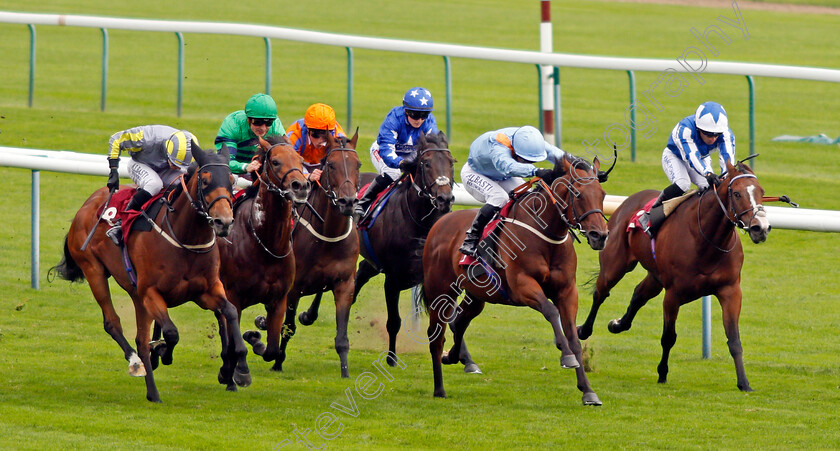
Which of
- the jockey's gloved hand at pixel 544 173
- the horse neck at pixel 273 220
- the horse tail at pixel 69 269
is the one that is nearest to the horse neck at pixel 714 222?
the jockey's gloved hand at pixel 544 173

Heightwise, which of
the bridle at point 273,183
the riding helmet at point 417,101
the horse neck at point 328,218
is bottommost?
the horse neck at point 328,218

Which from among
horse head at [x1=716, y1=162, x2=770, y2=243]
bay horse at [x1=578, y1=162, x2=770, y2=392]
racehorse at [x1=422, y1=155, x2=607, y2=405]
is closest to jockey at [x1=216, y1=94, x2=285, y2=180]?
racehorse at [x1=422, y1=155, x2=607, y2=405]

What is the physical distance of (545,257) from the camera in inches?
320

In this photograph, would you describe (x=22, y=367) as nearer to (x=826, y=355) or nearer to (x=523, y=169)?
(x=523, y=169)

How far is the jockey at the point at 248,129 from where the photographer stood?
8836 millimetres

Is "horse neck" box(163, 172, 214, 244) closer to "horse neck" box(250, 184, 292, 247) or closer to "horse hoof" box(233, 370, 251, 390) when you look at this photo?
"horse neck" box(250, 184, 292, 247)

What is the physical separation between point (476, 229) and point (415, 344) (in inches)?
82.1

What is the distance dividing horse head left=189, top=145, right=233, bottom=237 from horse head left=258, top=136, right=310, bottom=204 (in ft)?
1.11

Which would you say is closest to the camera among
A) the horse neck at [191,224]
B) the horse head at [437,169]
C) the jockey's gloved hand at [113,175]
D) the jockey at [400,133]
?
the horse neck at [191,224]

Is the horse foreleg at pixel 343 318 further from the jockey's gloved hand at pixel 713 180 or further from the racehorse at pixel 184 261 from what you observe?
the jockey's gloved hand at pixel 713 180

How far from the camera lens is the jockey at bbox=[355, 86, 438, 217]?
9797 mm

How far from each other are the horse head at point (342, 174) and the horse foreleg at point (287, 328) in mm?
974

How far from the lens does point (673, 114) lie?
18.7 metres

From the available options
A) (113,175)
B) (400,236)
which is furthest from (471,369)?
(113,175)
